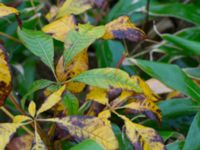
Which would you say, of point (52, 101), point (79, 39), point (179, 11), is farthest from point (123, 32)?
point (179, 11)

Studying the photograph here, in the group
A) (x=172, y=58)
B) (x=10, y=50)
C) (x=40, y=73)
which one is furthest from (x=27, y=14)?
(x=172, y=58)

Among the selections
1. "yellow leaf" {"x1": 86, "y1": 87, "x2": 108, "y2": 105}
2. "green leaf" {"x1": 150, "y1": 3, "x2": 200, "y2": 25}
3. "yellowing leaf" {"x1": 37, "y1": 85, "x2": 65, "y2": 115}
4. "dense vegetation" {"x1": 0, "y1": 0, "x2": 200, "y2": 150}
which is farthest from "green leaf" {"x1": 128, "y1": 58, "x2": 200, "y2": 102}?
"green leaf" {"x1": 150, "y1": 3, "x2": 200, "y2": 25}

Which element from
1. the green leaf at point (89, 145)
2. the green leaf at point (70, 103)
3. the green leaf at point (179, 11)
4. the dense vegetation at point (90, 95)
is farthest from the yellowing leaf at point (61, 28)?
the green leaf at point (179, 11)

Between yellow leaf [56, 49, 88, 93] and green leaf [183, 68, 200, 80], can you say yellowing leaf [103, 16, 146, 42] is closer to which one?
yellow leaf [56, 49, 88, 93]

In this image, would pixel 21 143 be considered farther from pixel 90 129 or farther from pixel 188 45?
pixel 188 45

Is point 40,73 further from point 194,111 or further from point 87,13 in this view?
point 194,111
